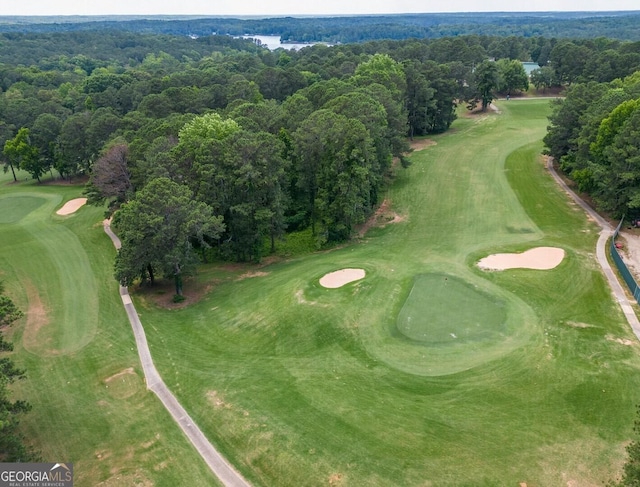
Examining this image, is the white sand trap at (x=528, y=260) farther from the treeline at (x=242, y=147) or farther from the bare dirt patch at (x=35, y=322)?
the bare dirt patch at (x=35, y=322)

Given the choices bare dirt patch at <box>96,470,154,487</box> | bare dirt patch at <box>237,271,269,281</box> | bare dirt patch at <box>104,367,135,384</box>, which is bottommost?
bare dirt patch at <box>237,271,269,281</box>

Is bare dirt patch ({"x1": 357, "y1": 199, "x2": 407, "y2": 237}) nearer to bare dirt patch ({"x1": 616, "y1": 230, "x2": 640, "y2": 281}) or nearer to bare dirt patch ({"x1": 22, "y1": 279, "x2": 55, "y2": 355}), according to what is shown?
bare dirt patch ({"x1": 616, "y1": 230, "x2": 640, "y2": 281})

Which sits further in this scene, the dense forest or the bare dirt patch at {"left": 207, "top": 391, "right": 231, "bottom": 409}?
the dense forest

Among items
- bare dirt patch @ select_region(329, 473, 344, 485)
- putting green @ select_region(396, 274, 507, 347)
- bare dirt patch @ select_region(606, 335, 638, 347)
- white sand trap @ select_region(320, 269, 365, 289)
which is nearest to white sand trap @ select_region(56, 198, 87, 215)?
white sand trap @ select_region(320, 269, 365, 289)

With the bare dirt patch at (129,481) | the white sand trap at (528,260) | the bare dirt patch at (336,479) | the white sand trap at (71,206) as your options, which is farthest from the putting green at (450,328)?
the white sand trap at (71,206)

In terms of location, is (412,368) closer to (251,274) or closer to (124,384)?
(124,384)

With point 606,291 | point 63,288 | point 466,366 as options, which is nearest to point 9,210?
point 63,288

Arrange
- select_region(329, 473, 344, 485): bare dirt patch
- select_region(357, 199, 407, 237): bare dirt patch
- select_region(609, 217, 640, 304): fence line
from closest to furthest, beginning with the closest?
select_region(329, 473, 344, 485): bare dirt patch < select_region(609, 217, 640, 304): fence line < select_region(357, 199, 407, 237): bare dirt patch
